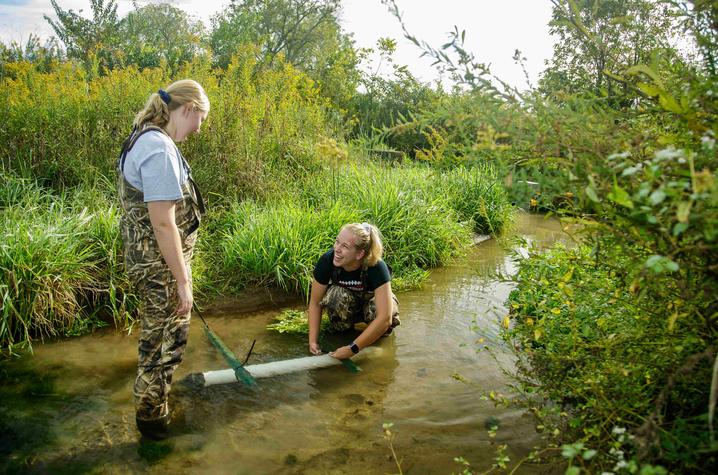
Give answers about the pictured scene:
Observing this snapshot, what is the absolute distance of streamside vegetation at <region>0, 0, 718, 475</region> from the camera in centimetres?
167

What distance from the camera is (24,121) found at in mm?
5992

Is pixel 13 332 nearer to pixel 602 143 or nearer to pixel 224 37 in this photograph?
pixel 602 143

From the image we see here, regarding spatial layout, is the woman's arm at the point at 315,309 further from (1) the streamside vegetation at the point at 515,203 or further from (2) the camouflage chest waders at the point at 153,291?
(2) the camouflage chest waders at the point at 153,291

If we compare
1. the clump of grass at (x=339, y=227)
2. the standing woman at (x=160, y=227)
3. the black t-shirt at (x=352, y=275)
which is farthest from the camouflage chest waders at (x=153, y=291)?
the clump of grass at (x=339, y=227)

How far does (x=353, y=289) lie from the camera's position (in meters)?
4.53

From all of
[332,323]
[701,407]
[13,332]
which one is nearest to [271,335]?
[332,323]

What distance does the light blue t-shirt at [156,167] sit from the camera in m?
2.72

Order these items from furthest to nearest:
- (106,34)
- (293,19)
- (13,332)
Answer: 1. (293,19)
2. (106,34)
3. (13,332)

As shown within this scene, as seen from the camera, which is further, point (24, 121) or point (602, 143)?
point (24, 121)

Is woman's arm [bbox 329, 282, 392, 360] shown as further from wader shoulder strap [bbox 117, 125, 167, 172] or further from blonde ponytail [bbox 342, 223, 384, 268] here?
A: wader shoulder strap [bbox 117, 125, 167, 172]

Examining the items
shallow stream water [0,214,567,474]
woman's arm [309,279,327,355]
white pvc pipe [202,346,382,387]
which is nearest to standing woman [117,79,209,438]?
shallow stream water [0,214,567,474]

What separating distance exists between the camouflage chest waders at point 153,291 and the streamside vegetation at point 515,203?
4.61 ft

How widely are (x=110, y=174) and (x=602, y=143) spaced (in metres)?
5.67

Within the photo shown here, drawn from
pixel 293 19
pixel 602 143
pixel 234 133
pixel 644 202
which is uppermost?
pixel 293 19
